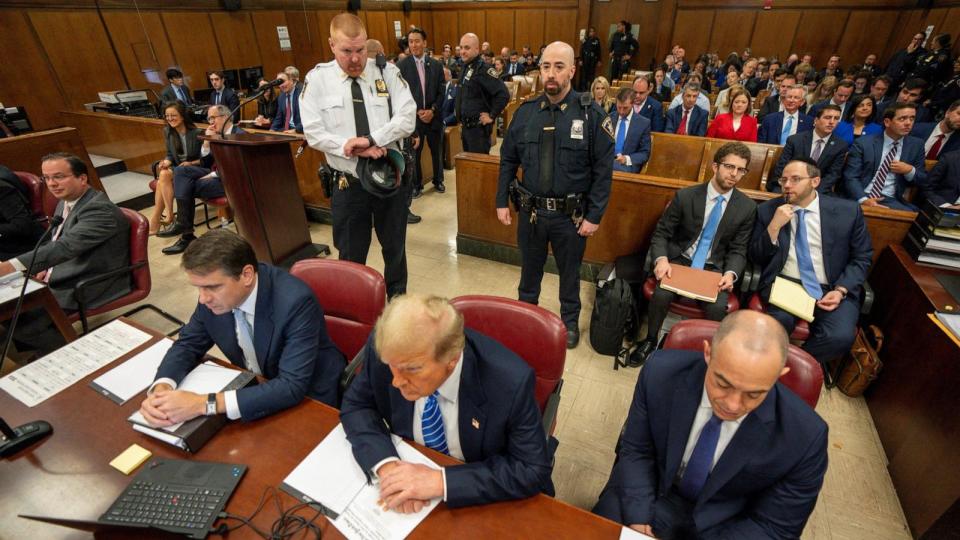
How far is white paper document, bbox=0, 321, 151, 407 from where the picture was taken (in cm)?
148

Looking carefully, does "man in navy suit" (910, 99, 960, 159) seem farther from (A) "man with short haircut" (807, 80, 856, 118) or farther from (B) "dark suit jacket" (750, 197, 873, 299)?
(B) "dark suit jacket" (750, 197, 873, 299)

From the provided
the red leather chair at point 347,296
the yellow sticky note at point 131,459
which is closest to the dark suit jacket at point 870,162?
the red leather chair at point 347,296

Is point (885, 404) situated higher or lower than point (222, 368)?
lower

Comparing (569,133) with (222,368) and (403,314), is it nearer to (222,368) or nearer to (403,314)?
(403,314)

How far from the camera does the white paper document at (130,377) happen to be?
1467 mm

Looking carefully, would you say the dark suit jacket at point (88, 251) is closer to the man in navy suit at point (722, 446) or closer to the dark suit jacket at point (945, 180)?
the man in navy suit at point (722, 446)

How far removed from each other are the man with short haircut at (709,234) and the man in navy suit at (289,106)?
4605mm

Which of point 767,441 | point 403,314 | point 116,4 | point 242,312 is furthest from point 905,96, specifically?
point 116,4

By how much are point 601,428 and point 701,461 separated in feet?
3.47

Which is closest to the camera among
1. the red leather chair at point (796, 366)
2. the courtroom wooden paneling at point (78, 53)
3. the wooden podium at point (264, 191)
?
the red leather chair at point (796, 366)

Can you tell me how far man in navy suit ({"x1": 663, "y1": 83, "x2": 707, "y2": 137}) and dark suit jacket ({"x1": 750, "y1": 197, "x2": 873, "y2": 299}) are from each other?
2641 mm

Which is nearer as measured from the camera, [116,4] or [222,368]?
[222,368]

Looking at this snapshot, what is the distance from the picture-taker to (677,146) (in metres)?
4.40

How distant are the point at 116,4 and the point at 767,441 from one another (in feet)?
34.8
